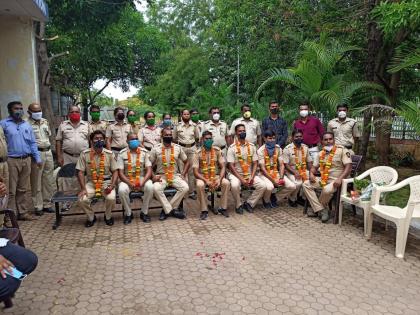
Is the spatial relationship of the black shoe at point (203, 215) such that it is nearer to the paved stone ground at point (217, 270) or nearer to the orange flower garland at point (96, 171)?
the paved stone ground at point (217, 270)

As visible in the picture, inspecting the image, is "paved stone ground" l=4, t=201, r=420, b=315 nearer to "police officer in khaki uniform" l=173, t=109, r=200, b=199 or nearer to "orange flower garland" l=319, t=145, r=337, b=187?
"orange flower garland" l=319, t=145, r=337, b=187

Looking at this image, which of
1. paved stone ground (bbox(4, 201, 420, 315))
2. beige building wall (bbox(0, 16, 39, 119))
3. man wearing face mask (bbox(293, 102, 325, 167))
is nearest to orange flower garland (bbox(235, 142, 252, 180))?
paved stone ground (bbox(4, 201, 420, 315))

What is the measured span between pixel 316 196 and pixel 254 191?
1007 millimetres

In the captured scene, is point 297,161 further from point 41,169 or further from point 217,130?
point 41,169

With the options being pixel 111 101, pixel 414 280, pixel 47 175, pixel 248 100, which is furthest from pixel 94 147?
pixel 111 101

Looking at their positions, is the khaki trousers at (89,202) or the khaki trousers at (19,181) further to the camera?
the khaki trousers at (19,181)

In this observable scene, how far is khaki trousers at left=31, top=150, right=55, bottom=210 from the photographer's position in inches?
234

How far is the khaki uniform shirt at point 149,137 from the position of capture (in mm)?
7203

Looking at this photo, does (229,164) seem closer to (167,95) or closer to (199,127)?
(199,127)

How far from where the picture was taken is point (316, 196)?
5.91m

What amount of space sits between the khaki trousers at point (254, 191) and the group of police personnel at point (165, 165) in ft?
0.05

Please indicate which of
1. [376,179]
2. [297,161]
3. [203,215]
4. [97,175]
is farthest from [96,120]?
[376,179]

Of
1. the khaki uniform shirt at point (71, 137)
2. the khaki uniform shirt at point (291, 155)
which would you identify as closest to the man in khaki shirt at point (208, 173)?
the khaki uniform shirt at point (291, 155)

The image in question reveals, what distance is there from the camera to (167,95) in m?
21.6
